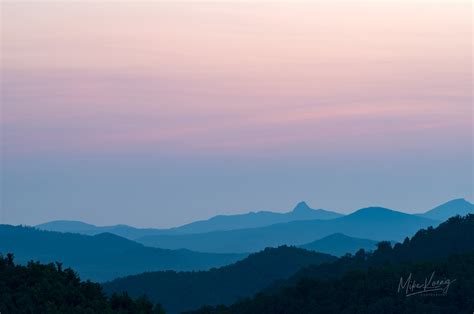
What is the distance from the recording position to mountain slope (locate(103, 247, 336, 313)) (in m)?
A: 125

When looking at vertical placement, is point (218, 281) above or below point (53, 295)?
above

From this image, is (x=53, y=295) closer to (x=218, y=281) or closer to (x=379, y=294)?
(x=379, y=294)

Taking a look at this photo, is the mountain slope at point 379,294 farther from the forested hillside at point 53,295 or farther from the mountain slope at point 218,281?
the mountain slope at point 218,281

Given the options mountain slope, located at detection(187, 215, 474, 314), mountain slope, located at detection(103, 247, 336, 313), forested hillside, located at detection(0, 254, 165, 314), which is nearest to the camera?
forested hillside, located at detection(0, 254, 165, 314)

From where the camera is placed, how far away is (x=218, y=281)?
131500 millimetres

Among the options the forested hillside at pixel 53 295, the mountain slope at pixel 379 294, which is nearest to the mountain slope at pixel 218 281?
the mountain slope at pixel 379 294

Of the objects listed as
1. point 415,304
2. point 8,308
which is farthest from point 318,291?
point 8,308

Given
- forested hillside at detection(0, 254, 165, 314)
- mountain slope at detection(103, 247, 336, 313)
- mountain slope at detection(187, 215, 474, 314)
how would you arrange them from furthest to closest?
1. mountain slope at detection(103, 247, 336, 313)
2. mountain slope at detection(187, 215, 474, 314)
3. forested hillside at detection(0, 254, 165, 314)

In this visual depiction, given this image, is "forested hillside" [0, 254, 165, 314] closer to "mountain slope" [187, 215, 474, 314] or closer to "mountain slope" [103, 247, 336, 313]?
"mountain slope" [187, 215, 474, 314]

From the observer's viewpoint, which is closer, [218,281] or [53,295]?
[53,295]

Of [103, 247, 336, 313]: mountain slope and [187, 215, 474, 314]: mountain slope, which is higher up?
[103, 247, 336, 313]: mountain slope

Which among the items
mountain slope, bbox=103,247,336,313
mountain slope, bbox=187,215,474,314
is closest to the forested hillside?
mountain slope, bbox=187,215,474,314

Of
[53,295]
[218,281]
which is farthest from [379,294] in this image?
[218,281]

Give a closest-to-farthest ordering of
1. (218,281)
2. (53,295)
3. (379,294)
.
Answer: (53,295)
(379,294)
(218,281)
